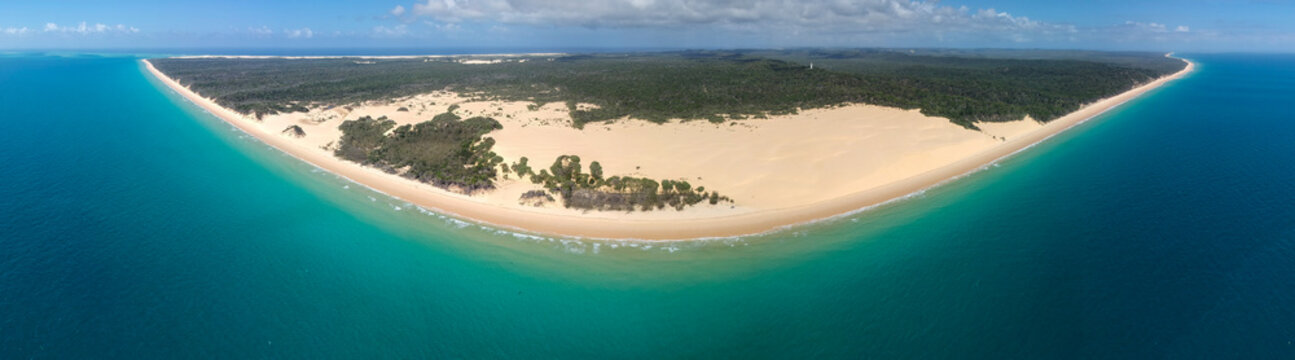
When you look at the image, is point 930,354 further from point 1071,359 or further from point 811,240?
point 811,240

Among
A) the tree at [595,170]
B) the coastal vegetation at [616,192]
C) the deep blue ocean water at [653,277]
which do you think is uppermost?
the tree at [595,170]

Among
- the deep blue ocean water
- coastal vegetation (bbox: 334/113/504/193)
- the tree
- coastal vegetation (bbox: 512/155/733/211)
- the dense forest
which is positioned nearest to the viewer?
the deep blue ocean water

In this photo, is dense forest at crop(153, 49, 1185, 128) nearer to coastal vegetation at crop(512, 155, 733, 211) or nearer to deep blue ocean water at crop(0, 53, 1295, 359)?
coastal vegetation at crop(512, 155, 733, 211)

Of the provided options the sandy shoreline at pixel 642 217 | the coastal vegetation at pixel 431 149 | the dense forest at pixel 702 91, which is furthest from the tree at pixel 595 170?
the dense forest at pixel 702 91

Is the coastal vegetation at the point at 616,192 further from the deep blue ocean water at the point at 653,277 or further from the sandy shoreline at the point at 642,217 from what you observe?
the deep blue ocean water at the point at 653,277

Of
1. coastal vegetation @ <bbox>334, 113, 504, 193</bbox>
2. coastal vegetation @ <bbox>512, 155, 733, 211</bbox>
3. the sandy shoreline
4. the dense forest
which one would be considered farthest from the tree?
the dense forest

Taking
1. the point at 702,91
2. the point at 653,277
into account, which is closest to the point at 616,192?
the point at 653,277
